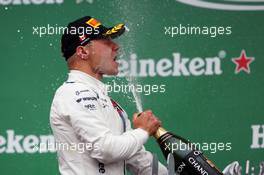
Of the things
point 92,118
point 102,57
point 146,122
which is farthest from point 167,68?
point 92,118

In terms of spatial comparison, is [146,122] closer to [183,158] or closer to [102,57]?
[183,158]

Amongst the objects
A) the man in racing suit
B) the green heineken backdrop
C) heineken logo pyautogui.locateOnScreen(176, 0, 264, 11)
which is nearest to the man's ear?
the man in racing suit

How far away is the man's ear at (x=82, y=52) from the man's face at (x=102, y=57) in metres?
0.02

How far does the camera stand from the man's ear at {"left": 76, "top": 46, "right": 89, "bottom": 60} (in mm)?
3471

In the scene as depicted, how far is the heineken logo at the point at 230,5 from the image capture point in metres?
Answer: 4.89

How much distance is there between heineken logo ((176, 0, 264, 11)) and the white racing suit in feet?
5.31

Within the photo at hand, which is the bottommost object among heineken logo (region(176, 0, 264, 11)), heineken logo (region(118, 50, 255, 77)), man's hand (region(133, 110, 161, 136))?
man's hand (region(133, 110, 161, 136))

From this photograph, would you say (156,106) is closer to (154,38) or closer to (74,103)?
(154,38)

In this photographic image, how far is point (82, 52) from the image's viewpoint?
348cm

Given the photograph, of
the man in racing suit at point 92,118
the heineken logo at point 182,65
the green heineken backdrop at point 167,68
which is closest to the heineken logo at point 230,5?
the green heineken backdrop at point 167,68

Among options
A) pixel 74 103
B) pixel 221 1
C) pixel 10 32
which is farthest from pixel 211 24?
pixel 74 103

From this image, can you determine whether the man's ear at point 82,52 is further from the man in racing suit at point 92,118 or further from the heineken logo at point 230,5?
the heineken logo at point 230,5

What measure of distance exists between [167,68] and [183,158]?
149 cm

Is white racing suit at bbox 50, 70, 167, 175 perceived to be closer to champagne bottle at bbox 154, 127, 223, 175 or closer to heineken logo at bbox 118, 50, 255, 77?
champagne bottle at bbox 154, 127, 223, 175
